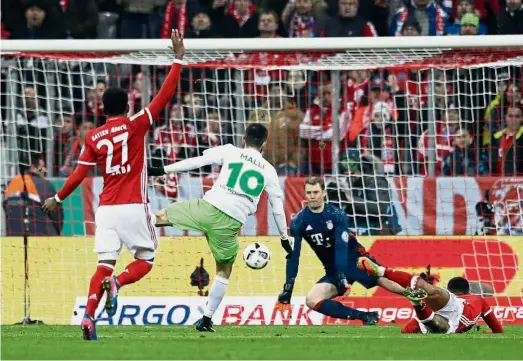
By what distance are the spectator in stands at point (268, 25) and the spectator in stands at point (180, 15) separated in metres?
1.20

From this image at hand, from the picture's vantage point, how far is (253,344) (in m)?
10.8

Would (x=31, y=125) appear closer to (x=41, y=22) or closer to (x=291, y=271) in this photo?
(x=41, y=22)

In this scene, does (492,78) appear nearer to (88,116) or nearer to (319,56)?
(319,56)

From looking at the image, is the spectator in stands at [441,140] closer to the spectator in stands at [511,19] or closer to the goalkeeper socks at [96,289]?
the spectator in stands at [511,19]

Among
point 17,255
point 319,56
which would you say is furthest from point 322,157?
point 17,255

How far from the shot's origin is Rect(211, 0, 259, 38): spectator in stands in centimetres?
1973

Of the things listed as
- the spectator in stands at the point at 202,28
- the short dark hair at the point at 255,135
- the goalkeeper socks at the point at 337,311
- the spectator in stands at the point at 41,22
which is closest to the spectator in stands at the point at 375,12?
the spectator in stands at the point at 202,28

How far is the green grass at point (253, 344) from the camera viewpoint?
31.6ft

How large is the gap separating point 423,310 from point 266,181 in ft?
6.78

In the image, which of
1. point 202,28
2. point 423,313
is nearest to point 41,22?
point 202,28

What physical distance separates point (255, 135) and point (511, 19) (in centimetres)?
799

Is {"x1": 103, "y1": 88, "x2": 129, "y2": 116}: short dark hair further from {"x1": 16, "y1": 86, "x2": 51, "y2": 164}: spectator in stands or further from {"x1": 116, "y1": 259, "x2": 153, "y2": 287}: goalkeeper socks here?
{"x1": 16, "y1": 86, "x2": 51, "y2": 164}: spectator in stands

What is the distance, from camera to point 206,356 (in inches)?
373

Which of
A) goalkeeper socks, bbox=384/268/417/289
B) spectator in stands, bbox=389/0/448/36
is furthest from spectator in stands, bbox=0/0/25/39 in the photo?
goalkeeper socks, bbox=384/268/417/289
